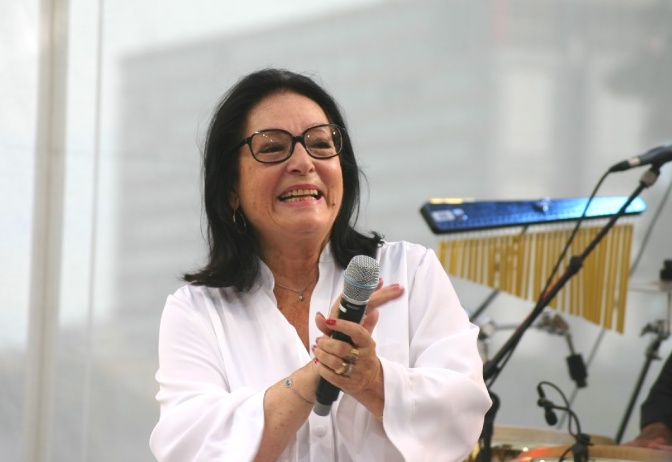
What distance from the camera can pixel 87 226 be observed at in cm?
443

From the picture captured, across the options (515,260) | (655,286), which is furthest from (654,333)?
(515,260)

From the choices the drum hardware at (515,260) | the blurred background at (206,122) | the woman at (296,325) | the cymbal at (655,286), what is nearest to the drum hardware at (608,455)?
the drum hardware at (515,260)

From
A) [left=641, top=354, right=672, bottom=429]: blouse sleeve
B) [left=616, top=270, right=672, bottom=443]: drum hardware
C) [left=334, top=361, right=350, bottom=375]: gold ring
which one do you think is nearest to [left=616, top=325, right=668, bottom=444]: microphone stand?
[left=616, top=270, right=672, bottom=443]: drum hardware

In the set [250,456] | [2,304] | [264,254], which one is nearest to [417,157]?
[2,304]

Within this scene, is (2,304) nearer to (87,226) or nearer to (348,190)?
(87,226)

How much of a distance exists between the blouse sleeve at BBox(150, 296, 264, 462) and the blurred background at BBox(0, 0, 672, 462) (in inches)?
87.6

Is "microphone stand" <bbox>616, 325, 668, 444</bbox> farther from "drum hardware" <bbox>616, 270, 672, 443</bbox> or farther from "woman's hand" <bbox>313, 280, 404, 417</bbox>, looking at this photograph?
"woman's hand" <bbox>313, 280, 404, 417</bbox>

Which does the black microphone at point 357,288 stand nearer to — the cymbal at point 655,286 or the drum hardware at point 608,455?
the drum hardware at point 608,455

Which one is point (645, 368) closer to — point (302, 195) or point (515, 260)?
point (515, 260)

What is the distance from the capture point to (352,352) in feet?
6.06

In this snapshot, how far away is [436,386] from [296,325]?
0.42 meters

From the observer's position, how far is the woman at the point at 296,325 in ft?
6.53

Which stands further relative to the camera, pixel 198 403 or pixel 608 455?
pixel 608 455

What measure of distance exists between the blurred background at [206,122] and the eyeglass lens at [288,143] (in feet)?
7.08
